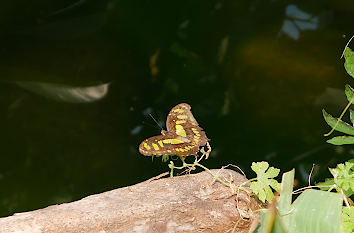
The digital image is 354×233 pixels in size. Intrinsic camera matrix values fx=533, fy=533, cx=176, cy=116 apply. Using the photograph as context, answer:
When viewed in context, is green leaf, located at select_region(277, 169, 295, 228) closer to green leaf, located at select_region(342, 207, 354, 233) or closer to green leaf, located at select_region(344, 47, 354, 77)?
green leaf, located at select_region(342, 207, 354, 233)

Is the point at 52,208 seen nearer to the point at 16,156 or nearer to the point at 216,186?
the point at 216,186

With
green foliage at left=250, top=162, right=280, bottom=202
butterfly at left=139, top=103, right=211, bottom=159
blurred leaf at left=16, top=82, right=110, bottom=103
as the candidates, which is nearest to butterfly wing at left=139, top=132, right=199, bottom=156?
butterfly at left=139, top=103, right=211, bottom=159

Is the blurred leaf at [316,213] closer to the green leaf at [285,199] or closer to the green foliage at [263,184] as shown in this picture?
the green leaf at [285,199]

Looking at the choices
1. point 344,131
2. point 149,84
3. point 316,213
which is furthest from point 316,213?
point 149,84

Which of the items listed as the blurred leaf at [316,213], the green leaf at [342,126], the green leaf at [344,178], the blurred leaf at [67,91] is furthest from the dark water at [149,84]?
the blurred leaf at [316,213]

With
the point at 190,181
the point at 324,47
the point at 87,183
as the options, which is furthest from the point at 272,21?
the point at 190,181

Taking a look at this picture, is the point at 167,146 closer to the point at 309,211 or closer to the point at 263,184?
the point at 263,184
